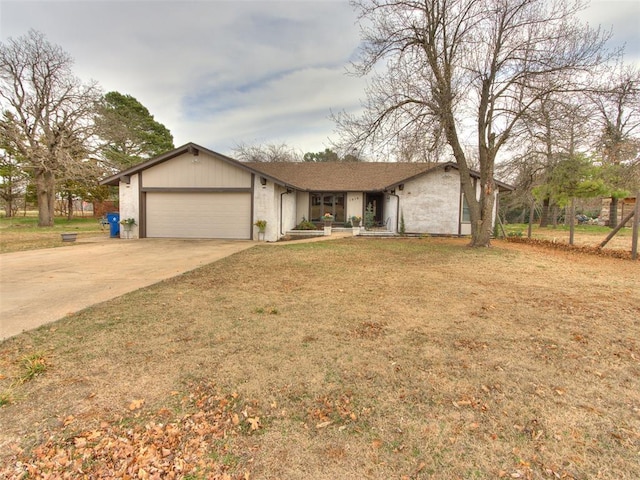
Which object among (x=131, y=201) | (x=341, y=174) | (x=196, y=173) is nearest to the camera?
(x=196, y=173)

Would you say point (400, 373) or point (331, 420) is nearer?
point (331, 420)

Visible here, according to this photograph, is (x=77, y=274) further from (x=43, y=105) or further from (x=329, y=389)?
(x=43, y=105)

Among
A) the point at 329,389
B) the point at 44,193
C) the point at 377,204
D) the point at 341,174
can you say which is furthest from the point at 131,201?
the point at 329,389

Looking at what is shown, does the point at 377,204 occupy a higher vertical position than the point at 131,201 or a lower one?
higher

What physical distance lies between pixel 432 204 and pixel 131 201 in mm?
15044

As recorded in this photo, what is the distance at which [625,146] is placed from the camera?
14.6 m

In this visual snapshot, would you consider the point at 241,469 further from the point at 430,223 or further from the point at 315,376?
the point at 430,223

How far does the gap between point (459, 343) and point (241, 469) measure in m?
2.67

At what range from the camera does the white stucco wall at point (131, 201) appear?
15.0 meters

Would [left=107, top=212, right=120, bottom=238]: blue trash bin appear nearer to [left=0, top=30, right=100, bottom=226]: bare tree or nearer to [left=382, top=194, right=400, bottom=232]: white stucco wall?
[left=0, top=30, right=100, bottom=226]: bare tree

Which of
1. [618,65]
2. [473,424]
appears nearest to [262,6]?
[618,65]

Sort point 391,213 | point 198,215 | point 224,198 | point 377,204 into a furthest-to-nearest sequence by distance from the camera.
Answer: point 377,204
point 391,213
point 198,215
point 224,198

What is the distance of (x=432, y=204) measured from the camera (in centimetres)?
1684

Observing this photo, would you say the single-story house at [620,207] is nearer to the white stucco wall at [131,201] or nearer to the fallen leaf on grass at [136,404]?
the white stucco wall at [131,201]
